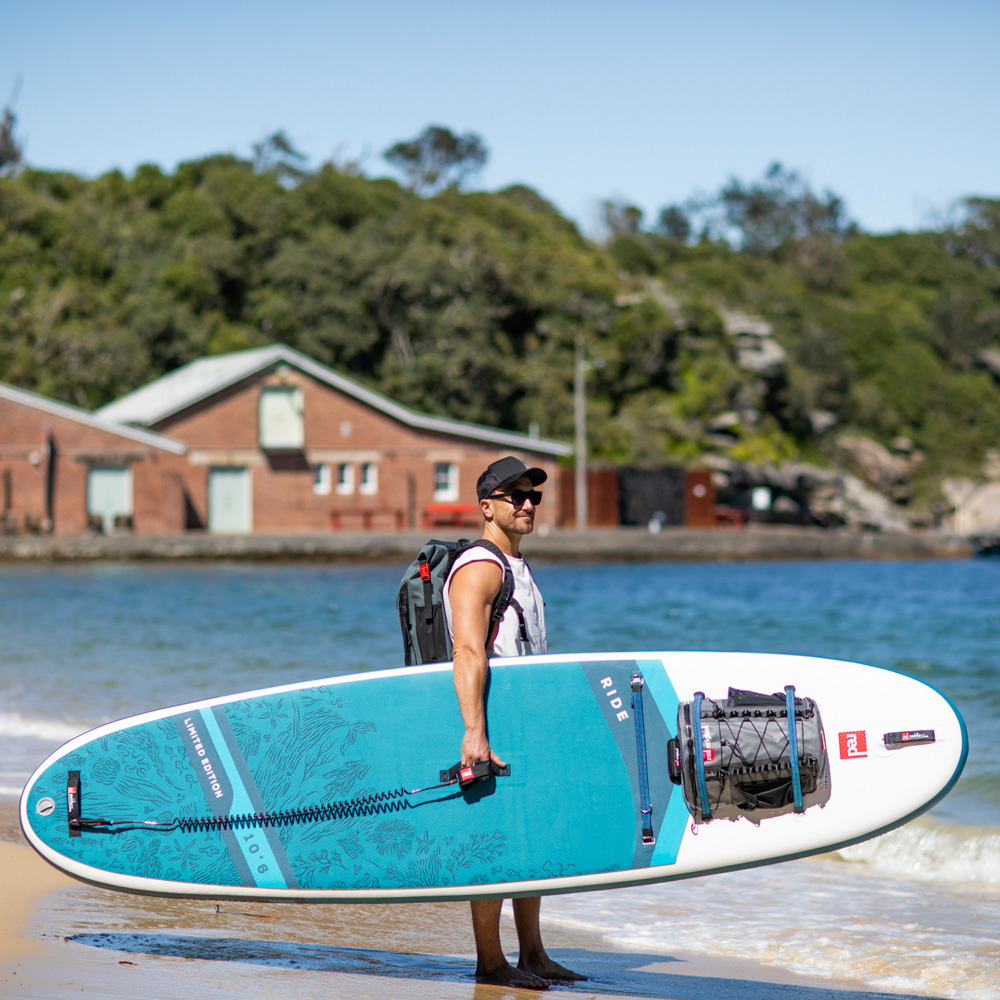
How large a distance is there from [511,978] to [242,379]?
38.2m

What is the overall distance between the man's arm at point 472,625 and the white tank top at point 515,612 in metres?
0.04

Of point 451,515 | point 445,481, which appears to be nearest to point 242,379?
point 445,481

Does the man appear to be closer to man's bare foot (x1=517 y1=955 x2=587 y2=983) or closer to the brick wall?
man's bare foot (x1=517 y1=955 x2=587 y2=983)

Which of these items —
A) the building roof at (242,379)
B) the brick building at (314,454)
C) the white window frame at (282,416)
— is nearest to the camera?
the building roof at (242,379)

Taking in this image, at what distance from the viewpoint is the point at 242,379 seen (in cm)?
4069

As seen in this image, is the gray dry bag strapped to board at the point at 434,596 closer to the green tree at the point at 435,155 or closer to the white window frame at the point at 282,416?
the white window frame at the point at 282,416

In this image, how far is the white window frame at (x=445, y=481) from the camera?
4212cm

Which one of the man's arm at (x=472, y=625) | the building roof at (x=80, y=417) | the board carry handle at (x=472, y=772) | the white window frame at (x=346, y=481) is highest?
the building roof at (x=80, y=417)

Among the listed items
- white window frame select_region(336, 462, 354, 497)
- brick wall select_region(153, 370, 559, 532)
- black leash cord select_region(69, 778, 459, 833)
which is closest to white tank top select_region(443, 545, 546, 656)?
black leash cord select_region(69, 778, 459, 833)

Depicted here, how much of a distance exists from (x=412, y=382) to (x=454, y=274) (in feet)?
17.5

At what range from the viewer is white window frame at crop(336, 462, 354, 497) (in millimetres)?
41875

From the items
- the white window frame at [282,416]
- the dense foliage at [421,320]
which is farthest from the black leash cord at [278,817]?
the dense foliage at [421,320]

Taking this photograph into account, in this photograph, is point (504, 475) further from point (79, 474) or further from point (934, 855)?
point (79, 474)

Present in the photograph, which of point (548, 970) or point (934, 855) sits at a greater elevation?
point (548, 970)
